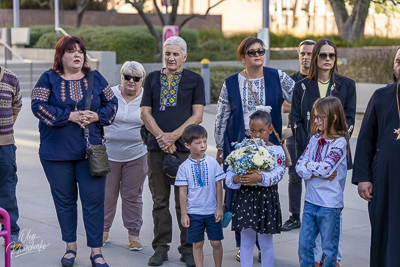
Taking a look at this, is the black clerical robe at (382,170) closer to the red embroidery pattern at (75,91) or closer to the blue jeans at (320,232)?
the blue jeans at (320,232)

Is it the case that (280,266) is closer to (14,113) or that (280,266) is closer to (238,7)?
(14,113)

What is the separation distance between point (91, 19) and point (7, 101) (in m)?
32.1

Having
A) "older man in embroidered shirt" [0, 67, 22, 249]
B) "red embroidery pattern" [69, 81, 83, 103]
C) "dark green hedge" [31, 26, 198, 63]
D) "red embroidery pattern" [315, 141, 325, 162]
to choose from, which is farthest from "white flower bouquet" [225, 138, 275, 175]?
"dark green hedge" [31, 26, 198, 63]

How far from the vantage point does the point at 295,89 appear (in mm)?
6301

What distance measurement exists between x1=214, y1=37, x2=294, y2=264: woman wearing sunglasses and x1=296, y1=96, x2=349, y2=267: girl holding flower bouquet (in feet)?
2.30

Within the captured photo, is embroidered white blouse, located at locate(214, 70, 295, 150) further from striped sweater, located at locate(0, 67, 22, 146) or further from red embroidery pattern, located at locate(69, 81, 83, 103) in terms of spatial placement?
striped sweater, located at locate(0, 67, 22, 146)

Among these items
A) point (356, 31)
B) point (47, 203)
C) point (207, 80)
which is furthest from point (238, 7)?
point (47, 203)

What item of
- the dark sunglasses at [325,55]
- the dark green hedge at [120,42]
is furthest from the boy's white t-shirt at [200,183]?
the dark green hedge at [120,42]

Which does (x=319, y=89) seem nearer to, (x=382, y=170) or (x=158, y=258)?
(x=382, y=170)

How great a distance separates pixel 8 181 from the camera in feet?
21.4

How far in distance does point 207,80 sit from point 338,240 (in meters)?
13.2

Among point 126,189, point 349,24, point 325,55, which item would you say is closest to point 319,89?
point 325,55

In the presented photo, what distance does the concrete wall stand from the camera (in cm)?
3573

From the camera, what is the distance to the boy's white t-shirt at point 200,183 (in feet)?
18.1
